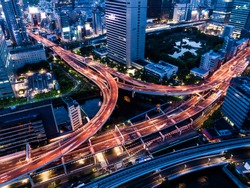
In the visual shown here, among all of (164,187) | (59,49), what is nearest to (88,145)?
(164,187)

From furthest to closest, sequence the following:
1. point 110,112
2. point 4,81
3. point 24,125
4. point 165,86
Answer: point 165,86, point 4,81, point 110,112, point 24,125

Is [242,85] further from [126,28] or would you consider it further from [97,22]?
[97,22]

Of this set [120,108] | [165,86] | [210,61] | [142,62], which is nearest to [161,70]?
[165,86]

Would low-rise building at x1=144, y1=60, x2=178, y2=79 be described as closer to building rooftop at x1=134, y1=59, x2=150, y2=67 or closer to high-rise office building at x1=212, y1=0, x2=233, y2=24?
building rooftop at x1=134, y1=59, x2=150, y2=67

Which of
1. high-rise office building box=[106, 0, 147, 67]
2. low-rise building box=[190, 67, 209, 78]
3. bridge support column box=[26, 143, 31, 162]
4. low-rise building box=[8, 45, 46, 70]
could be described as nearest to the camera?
bridge support column box=[26, 143, 31, 162]

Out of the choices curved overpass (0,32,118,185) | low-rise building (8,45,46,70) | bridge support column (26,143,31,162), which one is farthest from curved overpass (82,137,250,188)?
low-rise building (8,45,46,70)
